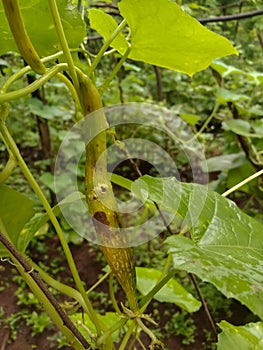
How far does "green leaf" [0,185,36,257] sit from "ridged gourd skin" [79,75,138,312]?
115mm

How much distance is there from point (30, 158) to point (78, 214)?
781 mm

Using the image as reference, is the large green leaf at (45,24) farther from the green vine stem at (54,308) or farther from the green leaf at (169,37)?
the green vine stem at (54,308)

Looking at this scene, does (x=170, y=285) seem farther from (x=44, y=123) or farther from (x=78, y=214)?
(x=44, y=123)

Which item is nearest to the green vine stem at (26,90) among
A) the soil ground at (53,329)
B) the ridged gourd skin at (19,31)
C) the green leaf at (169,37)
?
the ridged gourd skin at (19,31)

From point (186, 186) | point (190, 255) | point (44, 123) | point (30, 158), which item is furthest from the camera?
point (30, 158)

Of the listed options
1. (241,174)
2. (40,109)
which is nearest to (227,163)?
(241,174)

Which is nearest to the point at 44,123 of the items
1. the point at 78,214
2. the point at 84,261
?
the point at 78,214

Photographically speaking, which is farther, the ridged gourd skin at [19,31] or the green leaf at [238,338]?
the green leaf at [238,338]

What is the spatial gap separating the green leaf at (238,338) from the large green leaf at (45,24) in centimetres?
32

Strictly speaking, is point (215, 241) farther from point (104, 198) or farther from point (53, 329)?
point (53, 329)

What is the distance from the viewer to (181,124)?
6.11ft

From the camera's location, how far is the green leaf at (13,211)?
451 millimetres

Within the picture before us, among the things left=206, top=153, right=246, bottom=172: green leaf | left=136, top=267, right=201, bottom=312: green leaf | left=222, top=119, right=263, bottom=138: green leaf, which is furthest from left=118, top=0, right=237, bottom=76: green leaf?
left=206, top=153, right=246, bottom=172: green leaf

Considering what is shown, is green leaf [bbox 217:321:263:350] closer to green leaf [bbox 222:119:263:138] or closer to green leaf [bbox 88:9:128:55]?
green leaf [bbox 88:9:128:55]
